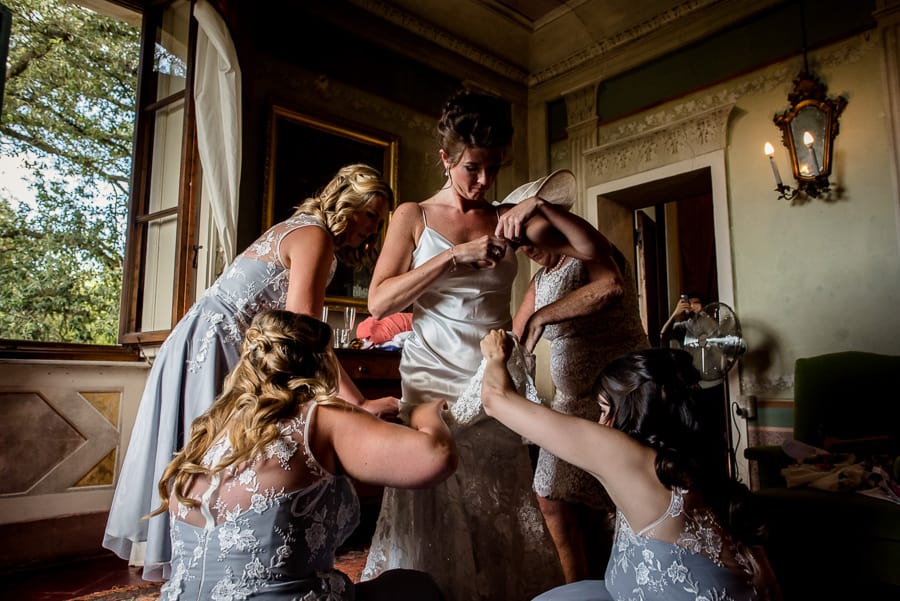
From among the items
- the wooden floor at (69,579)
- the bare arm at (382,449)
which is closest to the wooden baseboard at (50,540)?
the wooden floor at (69,579)

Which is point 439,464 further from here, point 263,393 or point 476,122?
point 476,122

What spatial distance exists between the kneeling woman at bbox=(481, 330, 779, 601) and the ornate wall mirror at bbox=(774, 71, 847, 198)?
10.9 feet

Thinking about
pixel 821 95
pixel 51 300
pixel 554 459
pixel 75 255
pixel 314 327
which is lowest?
pixel 554 459

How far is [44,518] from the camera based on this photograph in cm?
296

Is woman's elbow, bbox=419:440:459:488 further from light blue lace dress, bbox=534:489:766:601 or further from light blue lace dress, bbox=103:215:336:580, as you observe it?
light blue lace dress, bbox=103:215:336:580

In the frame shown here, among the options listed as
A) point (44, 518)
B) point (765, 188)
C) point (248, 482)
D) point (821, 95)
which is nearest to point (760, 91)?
point (821, 95)

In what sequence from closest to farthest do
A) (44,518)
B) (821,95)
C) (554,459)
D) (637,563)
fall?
(637,563) < (554,459) < (44,518) < (821,95)

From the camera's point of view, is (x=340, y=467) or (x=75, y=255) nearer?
(x=340, y=467)

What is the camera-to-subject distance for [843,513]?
2.41m

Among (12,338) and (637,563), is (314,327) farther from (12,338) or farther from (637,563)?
(12,338)

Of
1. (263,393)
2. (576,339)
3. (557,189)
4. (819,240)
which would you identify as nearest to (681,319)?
(819,240)

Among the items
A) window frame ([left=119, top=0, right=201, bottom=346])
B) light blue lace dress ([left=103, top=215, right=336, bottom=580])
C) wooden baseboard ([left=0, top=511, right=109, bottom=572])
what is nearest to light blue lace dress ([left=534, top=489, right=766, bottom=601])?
light blue lace dress ([left=103, top=215, right=336, bottom=580])

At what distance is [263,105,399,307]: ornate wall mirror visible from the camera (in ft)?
13.1

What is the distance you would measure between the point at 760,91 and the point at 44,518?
5.20 meters
